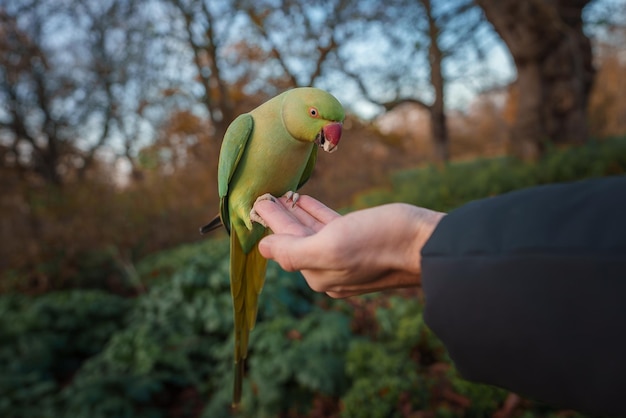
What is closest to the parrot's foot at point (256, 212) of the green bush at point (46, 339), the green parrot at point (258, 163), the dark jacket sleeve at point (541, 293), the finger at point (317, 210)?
the green parrot at point (258, 163)

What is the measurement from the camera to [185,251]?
6055mm

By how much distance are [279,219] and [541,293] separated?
743 millimetres

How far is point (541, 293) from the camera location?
68cm

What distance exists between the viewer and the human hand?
0.99m

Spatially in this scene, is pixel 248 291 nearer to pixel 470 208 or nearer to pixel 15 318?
pixel 470 208

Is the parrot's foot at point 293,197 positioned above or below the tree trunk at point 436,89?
below

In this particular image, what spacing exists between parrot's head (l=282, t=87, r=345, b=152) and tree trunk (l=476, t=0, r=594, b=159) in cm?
700

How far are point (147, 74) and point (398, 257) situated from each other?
5222 millimetres

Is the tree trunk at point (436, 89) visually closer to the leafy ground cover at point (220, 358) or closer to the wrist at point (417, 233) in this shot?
the leafy ground cover at point (220, 358)

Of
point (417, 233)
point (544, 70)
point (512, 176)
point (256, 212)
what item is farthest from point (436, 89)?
point (417, 233)

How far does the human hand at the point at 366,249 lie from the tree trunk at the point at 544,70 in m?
7.08

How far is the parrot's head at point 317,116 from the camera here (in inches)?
42.9

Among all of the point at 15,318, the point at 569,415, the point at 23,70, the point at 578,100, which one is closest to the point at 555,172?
the point at 578,100

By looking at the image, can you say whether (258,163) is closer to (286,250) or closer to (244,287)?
(286,250)
